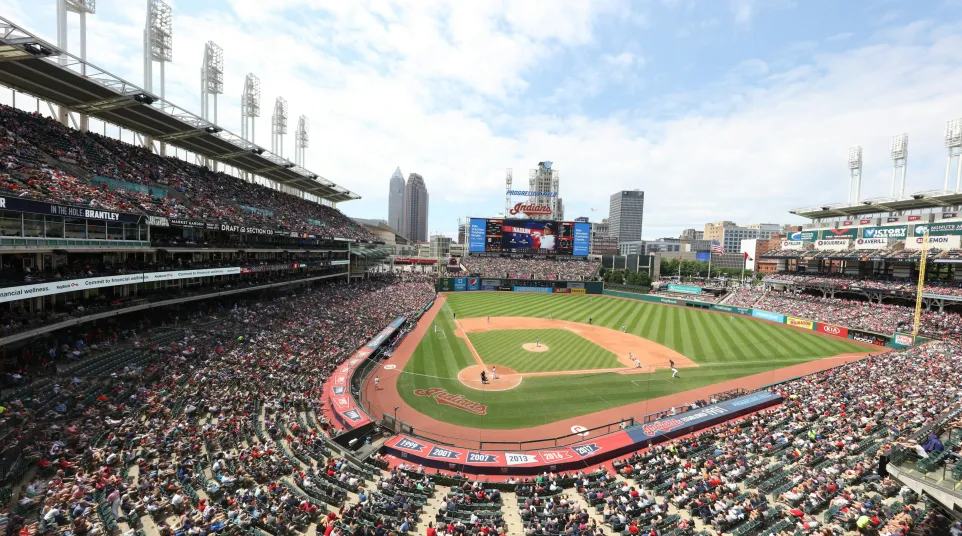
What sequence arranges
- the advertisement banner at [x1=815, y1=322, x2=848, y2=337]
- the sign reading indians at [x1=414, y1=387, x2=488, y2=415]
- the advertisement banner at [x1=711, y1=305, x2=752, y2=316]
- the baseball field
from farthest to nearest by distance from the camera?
the advertisement banner at [x1=711, y1=305, x2=752, y2=316] < the advertisement banner at [x1=815, y1=322, x2=848, y2=337] < the baseball field < the sign reading indians at [x1=414, y1=387, x2=488, y2=415]

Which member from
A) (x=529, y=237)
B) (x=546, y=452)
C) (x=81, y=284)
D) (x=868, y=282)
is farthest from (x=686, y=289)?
(x=81, y=284)

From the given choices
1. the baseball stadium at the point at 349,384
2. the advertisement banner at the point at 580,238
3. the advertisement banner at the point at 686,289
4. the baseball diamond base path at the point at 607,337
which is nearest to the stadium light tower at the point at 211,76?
the baseball stadium at the point at 349,384

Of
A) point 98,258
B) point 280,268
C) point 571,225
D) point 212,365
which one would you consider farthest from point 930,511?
point 571,225

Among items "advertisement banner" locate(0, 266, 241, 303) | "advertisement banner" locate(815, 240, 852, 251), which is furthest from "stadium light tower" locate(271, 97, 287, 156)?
"advertisement banner" locate(815, 240, 852, 251)

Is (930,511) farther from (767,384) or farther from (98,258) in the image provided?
(98,258)

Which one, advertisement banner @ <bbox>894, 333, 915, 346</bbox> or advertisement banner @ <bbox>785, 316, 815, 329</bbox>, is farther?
advertisement banner @ <bbox>785, 316, 815, 329</bbox>

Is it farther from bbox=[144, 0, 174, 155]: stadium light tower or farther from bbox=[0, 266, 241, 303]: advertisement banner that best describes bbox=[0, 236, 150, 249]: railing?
bbox=[144, 0, 174, 155]: stadium light tower

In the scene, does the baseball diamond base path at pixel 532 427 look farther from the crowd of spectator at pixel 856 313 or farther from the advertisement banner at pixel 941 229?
the advertisement banner at pixel 941 229
